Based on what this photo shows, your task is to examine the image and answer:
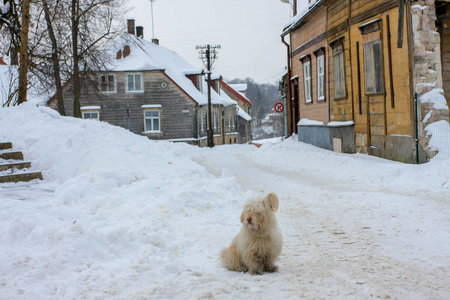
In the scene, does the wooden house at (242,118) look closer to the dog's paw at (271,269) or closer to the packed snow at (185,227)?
the packed snow at (185,227)

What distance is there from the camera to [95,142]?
1310cm

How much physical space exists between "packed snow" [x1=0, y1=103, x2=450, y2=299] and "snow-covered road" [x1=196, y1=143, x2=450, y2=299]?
2 centimetres

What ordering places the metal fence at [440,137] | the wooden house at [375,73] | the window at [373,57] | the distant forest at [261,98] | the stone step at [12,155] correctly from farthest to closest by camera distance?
the distant forest at [261,98], the window at [373,57], the wooden house at [375,73], the metal fence at [440,137], the stone step at [12,155]

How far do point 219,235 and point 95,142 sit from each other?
6905mm

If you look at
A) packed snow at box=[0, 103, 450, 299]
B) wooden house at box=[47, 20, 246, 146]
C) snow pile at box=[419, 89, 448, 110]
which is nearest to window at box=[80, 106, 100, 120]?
wooden house at box=[47, 20, 246, 146]

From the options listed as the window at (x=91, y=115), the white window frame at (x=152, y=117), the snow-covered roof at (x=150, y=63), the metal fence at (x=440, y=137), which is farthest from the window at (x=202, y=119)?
the metal fence at (x=440, y=137)

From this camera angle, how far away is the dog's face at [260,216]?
5227 mm

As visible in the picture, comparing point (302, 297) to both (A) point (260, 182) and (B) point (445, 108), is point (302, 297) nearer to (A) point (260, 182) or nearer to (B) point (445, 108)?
(A) point (260, 182)

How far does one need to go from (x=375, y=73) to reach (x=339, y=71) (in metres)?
3.52

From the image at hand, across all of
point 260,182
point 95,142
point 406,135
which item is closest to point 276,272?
point 260,182

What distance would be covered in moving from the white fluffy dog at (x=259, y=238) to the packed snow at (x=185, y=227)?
0.59ft

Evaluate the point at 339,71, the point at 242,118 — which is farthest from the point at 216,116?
the point at 339,71

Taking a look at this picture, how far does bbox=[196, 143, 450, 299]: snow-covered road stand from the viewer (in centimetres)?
479

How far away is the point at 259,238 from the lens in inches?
211
